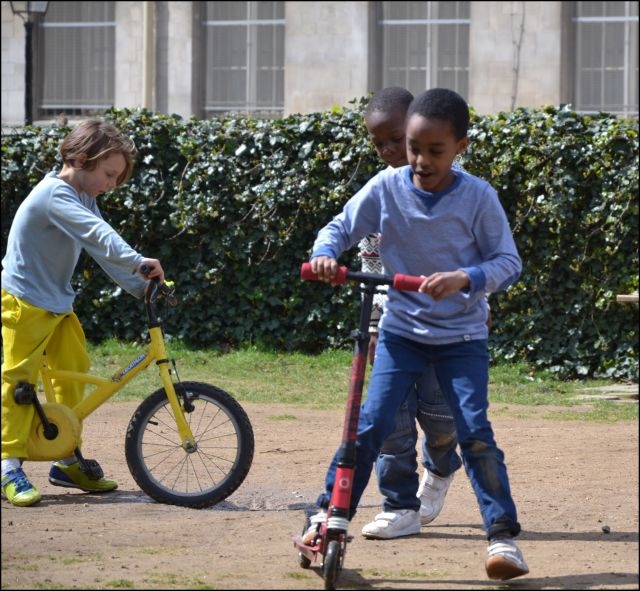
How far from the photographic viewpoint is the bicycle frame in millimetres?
6047

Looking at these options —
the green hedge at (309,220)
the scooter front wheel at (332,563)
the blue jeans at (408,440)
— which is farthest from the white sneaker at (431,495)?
the green hedge at (309,220)

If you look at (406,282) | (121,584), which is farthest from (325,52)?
(121,584)

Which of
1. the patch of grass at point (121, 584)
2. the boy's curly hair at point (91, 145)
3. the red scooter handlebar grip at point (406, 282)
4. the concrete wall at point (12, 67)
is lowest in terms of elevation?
the patch of grass at point (121, 584)

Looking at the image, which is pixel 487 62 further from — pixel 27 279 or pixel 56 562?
pixel 56 562

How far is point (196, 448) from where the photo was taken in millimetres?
6070

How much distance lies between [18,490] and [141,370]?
76 centimetres

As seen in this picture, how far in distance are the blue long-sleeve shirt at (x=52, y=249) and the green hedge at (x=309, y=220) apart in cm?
545

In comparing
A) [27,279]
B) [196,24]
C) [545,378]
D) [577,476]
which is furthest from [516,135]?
[196,24]

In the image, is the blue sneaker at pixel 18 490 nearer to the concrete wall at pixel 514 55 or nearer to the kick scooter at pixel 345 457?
the kick scooter at pixel 345 457

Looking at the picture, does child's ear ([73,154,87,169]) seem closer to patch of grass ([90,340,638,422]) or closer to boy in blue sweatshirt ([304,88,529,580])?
boy in blue sweatshirt ([304,88,529,580])

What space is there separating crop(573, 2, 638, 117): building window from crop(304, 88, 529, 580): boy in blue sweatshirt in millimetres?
12353

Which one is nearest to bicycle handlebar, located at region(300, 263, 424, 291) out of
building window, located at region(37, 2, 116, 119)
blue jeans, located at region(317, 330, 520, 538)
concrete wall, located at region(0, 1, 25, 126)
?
blue jeans, located at region(317, 330, 520, 538)

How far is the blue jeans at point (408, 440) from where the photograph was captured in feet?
17.8

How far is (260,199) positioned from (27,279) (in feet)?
19.5
